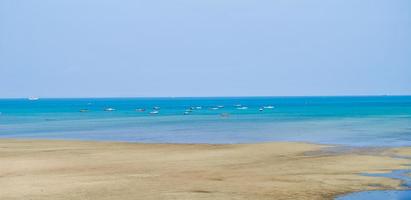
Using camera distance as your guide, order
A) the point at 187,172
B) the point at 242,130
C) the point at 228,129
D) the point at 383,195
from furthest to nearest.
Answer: the point at 228,129
the point at 242,130
the point at 187,172
the point at 383,195

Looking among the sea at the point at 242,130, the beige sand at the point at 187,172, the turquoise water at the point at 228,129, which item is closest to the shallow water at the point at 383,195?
the sea at the point at 242,130

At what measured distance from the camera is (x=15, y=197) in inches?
735

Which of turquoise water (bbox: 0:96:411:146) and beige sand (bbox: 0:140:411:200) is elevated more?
beige sand (bbox: 0:140:411:200)

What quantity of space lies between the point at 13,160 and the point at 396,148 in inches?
868

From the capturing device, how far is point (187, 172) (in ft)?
81.0

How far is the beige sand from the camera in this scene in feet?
64.1

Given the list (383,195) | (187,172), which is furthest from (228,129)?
(383,195)

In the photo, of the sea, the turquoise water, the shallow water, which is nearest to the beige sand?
the shallow water

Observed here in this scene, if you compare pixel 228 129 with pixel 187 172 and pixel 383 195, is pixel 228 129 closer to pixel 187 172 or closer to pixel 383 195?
pixel 187 172

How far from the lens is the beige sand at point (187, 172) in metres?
19.5

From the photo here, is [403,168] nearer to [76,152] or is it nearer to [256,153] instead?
[256,153]

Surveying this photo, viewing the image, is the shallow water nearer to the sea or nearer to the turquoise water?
the sea

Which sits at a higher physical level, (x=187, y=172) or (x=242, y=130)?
(x=187, y=172)

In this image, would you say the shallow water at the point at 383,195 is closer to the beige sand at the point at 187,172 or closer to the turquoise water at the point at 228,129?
the beige sand at the point at 187,172
